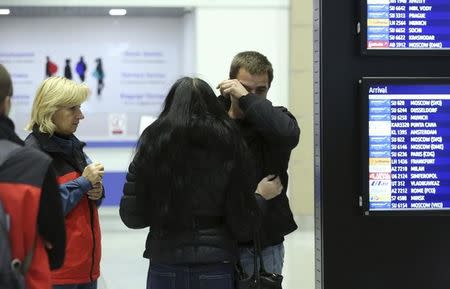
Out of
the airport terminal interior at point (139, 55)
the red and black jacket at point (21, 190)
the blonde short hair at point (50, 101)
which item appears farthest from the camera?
the airport terminal interior at point (139, 55)

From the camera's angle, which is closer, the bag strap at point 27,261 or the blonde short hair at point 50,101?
the bag strap at point 27,261

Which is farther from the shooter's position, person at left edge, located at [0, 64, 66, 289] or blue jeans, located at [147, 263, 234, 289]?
blue jeans, located at [147, 263, 234, 289]

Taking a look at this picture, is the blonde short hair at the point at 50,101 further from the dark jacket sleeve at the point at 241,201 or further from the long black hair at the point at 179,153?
the dark jacket sleeve at the point at 241,201

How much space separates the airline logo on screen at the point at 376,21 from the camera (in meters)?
3.09

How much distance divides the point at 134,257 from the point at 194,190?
205 inches

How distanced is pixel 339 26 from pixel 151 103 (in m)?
6.98

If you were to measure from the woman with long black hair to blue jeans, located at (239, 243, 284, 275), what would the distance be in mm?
277

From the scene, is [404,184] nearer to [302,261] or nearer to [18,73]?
[302,261]

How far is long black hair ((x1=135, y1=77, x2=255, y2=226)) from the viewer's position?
2607 mm

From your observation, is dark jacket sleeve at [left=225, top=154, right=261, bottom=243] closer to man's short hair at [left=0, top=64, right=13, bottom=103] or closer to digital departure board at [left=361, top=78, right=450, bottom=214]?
digital departure board at [left=361, top=78, right=450, bottom=214]

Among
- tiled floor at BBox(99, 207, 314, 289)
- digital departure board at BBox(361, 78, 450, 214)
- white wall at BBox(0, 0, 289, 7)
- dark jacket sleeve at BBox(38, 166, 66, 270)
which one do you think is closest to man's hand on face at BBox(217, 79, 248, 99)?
digital departure board at BBox(361, 78, 450, 214)

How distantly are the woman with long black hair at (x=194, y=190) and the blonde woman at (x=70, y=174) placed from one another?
53 cm

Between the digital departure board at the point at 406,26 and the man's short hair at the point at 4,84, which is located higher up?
the digital departure board at the point at 406,26

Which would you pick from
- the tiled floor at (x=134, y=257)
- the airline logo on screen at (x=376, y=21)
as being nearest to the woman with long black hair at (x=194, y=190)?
the airline logo on screen at (x=376, y=21)
